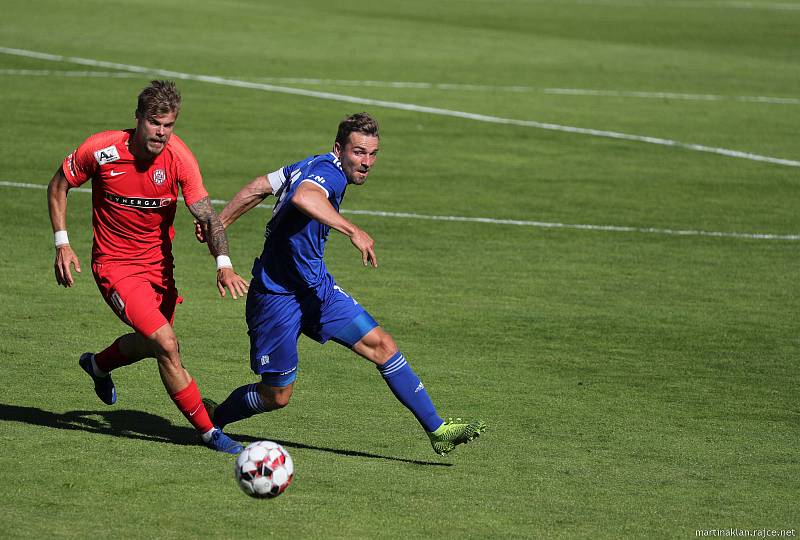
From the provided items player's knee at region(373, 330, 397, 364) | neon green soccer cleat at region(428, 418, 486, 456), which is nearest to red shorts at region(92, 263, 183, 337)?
player's knee at region(373, 330, 397, 364)

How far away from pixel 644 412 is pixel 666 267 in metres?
5.55

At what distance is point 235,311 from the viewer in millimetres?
13336

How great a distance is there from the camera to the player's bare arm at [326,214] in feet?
26.6

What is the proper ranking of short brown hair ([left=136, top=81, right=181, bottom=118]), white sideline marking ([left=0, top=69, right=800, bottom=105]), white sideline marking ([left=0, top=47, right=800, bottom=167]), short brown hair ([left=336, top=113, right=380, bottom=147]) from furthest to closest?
white sideline marking ([left=0, top=69, right=800, bottom=105])
white sideline marking ([left=0, top=47, right=800, bottom=167])
short brown hair ([left=336, top=113, right=380, bottom=147])
short brown hair ([left=136, top=81, right=181, bottom=118])

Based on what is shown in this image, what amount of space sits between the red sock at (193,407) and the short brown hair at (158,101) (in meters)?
1.85

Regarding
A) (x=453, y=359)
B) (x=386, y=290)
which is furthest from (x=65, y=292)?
(x=453, y=359)

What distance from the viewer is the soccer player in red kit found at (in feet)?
28.9

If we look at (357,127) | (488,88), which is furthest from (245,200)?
(488,88)

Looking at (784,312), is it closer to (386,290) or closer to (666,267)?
(666,267)

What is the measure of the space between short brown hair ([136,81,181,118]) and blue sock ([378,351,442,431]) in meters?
2.27

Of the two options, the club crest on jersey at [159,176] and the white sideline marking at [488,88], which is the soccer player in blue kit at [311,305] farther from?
the white sideline marking at [488,88]

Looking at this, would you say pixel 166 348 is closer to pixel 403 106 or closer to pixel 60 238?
pixel 60 238

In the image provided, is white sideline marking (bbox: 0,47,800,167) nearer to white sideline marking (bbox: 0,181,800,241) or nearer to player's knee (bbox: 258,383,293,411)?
white sideline marking (bbox: 0,181,800,241)

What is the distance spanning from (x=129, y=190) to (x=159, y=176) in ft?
0.75
